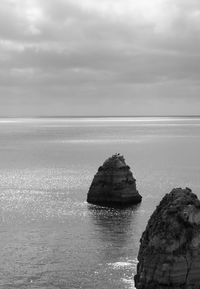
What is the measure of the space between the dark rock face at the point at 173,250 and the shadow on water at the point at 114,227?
2396 centimetres

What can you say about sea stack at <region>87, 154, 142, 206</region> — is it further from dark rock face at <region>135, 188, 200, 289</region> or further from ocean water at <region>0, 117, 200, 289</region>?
dark rock face at <region>135, 188, 200, 289</region>

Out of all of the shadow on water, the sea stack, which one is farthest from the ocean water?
the sea stack

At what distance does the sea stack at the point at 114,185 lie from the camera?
121 m

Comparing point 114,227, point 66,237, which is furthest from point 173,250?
point 114,227

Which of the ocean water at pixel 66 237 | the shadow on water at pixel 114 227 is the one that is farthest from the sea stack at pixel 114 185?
the ocean water at pixel 66 237

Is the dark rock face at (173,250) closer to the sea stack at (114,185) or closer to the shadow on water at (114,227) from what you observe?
the shadow on water at (114,227)

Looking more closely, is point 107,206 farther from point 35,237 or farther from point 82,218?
point 35,237

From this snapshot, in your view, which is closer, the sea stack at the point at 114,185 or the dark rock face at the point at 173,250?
the dark rock face at the point at 173,250

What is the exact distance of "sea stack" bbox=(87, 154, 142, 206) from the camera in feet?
397

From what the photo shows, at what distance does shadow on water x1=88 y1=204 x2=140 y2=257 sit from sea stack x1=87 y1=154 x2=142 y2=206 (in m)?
2.93

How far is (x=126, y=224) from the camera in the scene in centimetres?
10344

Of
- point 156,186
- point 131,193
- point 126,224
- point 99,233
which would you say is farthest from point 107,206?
point 156,186

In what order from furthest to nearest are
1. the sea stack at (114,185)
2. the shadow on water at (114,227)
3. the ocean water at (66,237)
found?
the sea stack at (114,185)
the shadow on water at (114,227)
the ocean water at (66,237)

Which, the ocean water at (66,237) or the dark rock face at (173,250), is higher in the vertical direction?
the dark rock face at (173,250)
